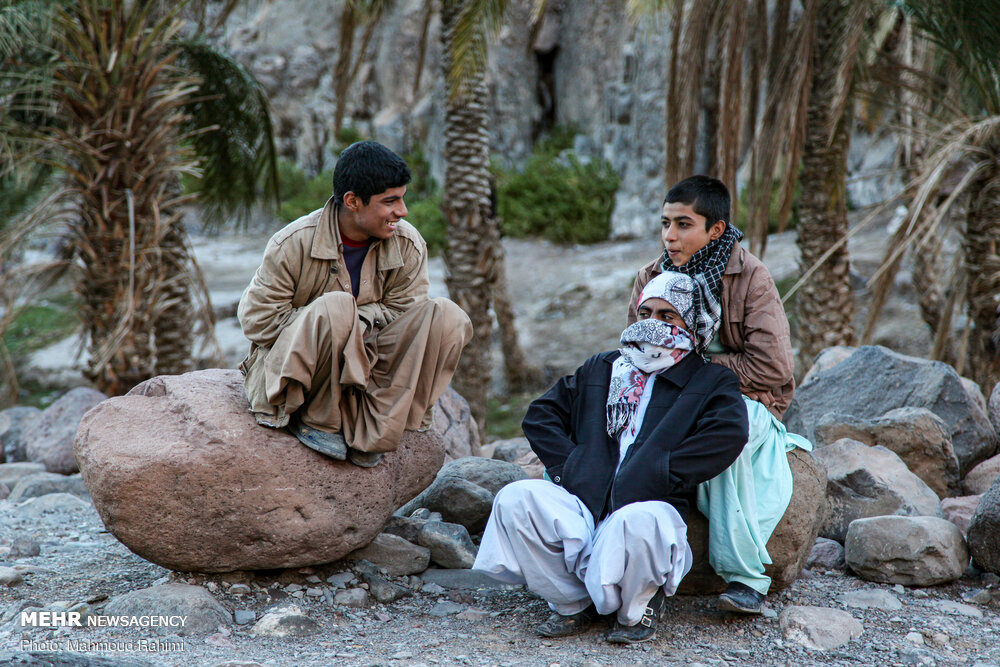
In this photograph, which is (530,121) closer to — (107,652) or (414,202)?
(414,202)

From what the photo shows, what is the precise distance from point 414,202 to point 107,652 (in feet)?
54.6

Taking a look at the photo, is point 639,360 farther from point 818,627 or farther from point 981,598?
point 981,598

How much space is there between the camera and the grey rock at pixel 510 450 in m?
5.63

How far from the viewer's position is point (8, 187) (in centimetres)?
828

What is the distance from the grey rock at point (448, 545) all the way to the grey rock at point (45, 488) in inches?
104

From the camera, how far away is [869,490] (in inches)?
165

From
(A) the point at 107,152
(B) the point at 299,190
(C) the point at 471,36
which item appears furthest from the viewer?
(B) the point at 299,190

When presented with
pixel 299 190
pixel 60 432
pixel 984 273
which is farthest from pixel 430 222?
pixel 984 273

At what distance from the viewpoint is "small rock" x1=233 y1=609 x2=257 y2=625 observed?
10.6 feet

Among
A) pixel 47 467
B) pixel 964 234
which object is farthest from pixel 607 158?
pixel 47 467

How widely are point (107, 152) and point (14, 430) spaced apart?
8.93 ft

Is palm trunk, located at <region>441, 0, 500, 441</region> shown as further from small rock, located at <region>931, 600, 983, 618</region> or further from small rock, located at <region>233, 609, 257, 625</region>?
small rock, located at <region>931, 600, 983, 618</region>

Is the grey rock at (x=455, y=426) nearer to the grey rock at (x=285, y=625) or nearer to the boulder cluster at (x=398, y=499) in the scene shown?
the boulder cluster at (x=398, y=499)

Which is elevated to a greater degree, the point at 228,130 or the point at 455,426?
the point at 228,130
